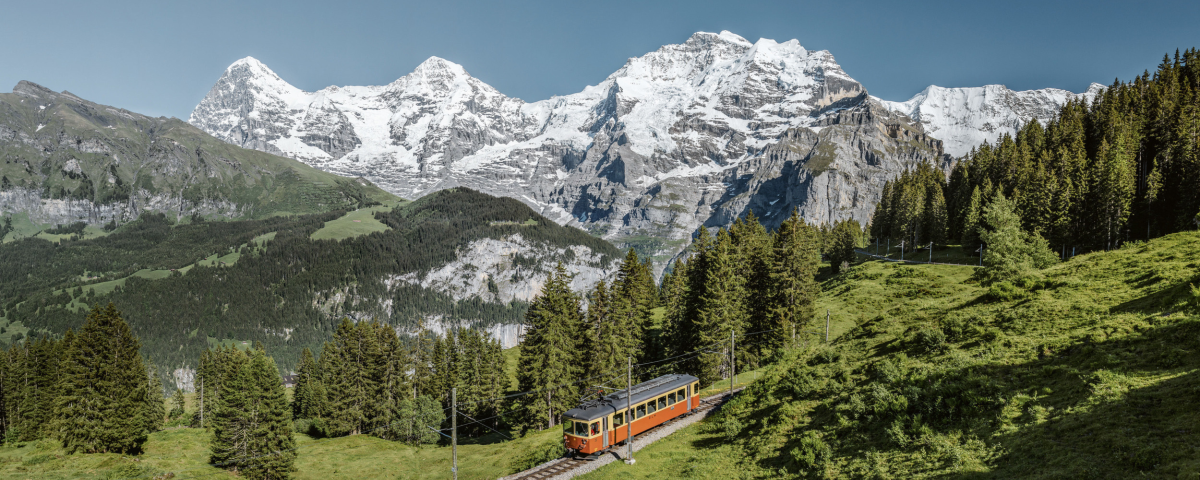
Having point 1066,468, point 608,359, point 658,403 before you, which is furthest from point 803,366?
point 608,359

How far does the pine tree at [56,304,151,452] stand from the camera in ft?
155

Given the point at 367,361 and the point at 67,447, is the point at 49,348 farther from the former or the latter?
the point at 367,361

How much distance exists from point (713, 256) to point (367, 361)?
5083 centimetres

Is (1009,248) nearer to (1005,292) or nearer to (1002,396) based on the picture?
(1005,292)

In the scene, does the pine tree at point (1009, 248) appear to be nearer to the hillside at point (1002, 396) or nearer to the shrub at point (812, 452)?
the hillside at point (1002, 396)

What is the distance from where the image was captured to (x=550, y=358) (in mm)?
59031

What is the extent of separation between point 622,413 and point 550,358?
21.9 m

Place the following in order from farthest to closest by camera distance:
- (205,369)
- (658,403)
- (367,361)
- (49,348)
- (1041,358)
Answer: (205,369) → (367,361) → (49,348) → (658,403) → (1041,358)

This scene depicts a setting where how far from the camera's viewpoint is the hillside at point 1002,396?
706 inches

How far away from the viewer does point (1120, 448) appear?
16844 mm

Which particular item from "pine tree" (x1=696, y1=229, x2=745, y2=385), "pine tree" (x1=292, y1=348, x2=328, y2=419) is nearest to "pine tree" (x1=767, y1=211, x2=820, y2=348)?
"pine tree" (x1=696, y1=229, x2=745, y2=385)

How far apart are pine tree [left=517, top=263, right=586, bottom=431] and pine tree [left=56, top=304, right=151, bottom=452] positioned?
37.5 meters

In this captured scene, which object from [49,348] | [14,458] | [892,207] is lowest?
[14,458]

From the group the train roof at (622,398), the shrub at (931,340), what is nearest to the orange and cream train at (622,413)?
the train roof at (622,398)
